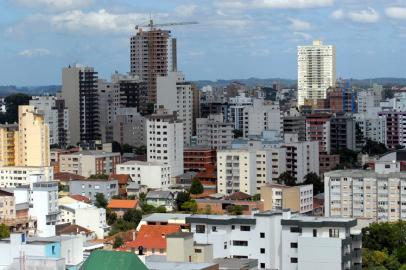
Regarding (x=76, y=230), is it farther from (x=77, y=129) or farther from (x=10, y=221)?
(x=77, y=129)

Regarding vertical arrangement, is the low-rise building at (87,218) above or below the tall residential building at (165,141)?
below

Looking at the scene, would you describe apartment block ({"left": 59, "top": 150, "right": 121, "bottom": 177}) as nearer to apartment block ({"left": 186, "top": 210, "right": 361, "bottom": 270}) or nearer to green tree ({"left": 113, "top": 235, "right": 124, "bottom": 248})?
green tree ({"left": 113, "top": 235, "right": 124, "bottom": 248})

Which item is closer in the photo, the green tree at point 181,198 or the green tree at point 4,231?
the green tree at point 4,231

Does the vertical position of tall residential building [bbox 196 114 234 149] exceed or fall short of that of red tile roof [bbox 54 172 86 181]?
it exceeds it

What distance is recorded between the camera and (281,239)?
14.1 m

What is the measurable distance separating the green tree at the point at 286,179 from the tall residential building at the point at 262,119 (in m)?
6.95

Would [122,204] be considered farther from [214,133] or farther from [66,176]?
[214,133]

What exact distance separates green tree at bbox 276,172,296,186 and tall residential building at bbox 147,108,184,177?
264cm

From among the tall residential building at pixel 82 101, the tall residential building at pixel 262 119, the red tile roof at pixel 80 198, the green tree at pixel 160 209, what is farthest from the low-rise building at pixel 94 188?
the tall residential building at pixel 82 101

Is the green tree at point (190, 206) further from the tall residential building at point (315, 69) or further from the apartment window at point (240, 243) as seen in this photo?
the tall residential building at point (315, 69)

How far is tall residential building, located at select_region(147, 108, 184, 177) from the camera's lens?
28297 millimetres

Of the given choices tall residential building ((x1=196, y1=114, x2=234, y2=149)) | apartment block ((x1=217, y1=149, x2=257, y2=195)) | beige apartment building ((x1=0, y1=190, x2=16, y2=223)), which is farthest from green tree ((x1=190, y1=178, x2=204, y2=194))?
tall residential building ((x1=196, y1=114, x2=234, y2=149))

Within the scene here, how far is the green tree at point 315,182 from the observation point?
25953mm

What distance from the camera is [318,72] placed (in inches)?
2363
